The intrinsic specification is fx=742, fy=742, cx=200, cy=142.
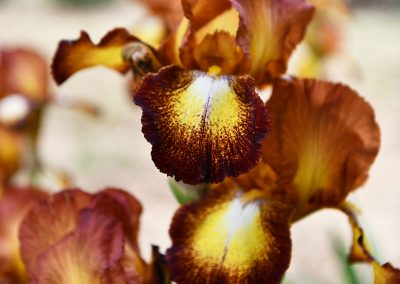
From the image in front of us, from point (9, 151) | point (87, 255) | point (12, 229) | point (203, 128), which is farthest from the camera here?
point (9, 151)

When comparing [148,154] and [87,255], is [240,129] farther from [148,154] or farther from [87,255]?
[148,154]

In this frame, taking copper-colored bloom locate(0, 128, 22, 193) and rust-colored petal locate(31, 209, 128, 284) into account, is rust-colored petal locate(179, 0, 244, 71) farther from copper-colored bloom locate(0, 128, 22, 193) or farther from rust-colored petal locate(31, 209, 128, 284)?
copper-colored bloom locate(0, 128, 22, 193)

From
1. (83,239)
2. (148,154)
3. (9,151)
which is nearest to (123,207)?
(83,239)

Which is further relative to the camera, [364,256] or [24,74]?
[24,74]

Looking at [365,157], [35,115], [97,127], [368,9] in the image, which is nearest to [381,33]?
[368,9]

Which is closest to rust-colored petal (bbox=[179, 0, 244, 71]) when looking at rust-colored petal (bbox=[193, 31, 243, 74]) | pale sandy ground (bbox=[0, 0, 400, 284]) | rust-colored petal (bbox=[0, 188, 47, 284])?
rust-colored petal (bbox=[193, 31, 243, 74])

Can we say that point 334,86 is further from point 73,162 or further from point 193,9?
point 73,162

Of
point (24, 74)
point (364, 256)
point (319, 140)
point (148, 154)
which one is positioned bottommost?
point (364, 256)
